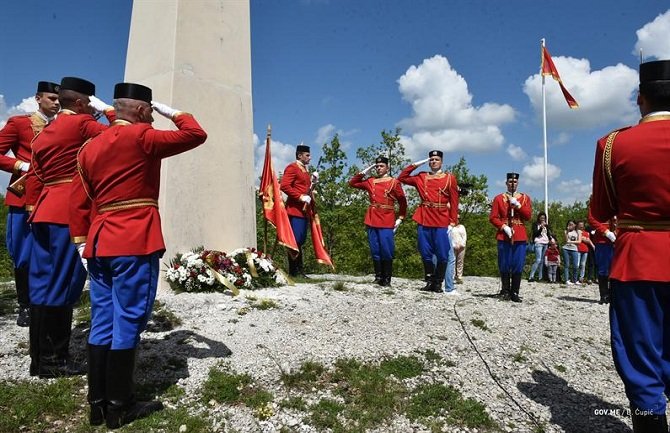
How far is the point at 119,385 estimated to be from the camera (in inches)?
128

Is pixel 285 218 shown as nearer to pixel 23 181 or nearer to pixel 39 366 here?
pixel 23 181

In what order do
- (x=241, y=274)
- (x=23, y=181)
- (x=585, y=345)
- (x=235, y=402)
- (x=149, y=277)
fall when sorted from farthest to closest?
(x=241, y=274) → (x=585, y=345) → (x=23, y=181) → (x=235, y=402) → (x=149, y=277)

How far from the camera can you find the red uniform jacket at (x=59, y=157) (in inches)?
155

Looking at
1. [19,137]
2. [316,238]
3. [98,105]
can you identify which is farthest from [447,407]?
[316,238]

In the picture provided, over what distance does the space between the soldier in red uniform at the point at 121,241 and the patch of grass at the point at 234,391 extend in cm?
51

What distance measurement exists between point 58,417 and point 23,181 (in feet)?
8.28

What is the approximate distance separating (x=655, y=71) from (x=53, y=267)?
4.41 m

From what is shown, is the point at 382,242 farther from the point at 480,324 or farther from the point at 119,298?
the point at 119,298

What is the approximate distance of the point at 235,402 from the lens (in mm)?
3730

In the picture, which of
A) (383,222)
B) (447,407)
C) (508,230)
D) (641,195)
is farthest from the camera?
(383,222)

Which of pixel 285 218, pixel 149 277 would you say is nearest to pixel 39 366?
pixel 149 277

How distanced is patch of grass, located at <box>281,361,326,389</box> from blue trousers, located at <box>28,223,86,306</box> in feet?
6.19

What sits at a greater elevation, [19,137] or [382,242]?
[19,137]

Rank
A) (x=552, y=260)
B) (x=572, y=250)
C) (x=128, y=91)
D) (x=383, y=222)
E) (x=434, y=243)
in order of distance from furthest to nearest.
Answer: (x=552, y=260), (x=572, y=250), (x=383, y=222), (x=434, y=243), (x=128, y=91)
